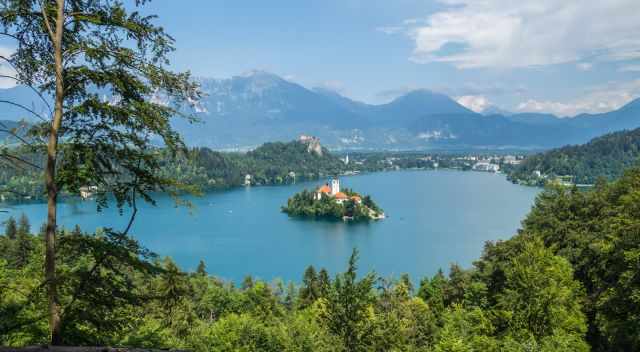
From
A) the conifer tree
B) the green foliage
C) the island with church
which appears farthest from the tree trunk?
the island with church

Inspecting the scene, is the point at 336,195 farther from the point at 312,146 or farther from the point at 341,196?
the point at 312,146

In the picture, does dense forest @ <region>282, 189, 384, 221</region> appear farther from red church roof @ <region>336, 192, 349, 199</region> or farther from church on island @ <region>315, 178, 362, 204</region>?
red church roof @ <region>336, 192, 349, 199</region>

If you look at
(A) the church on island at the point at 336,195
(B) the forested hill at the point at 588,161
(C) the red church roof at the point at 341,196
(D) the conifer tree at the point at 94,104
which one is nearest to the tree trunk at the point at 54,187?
(D) the conifer tree at the point at 94,104

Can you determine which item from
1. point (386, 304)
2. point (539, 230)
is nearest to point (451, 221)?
point (539, 230)

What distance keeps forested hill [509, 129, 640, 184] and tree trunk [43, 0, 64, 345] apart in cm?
11015

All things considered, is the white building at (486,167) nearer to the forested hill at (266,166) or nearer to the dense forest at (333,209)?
the forested hill at (266,166)

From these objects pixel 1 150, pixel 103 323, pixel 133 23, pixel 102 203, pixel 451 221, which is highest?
pixel 133 23

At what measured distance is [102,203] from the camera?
4.18 meters

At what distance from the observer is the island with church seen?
217 ft

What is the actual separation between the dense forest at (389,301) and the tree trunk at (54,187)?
0.10 meters

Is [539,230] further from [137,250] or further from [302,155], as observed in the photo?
[302,155]

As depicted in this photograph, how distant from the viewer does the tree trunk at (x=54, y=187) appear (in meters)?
3.90

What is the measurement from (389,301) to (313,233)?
3755cm

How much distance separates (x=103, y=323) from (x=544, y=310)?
11.0m
